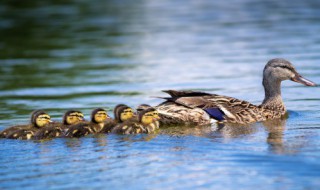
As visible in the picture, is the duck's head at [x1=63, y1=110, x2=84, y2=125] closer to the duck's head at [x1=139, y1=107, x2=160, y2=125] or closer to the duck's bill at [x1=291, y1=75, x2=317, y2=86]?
the duck's head at [x1=139, y1=107, x2=160, y2=125]

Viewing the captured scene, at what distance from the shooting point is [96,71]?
1723cm

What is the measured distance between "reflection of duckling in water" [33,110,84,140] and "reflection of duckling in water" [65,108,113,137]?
0.43 feet

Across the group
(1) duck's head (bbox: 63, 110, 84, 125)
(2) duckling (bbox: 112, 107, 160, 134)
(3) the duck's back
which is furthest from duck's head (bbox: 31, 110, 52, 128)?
(3) the duck's back

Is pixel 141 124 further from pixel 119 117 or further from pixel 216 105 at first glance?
pixel 216 105

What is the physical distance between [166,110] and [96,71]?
582 cm

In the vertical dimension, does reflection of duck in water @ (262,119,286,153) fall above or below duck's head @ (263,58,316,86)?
below

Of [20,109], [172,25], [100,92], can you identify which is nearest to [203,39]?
[172,25]

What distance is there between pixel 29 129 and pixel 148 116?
53.5 inches

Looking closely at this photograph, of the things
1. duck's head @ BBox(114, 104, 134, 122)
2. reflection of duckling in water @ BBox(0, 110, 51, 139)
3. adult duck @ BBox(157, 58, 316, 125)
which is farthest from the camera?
adult duck @ BBox(157, 58, 316, 125)

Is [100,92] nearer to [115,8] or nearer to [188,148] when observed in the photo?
[188,148]

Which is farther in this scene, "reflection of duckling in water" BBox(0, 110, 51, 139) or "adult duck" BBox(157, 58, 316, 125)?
"adult duck" BBox(157, 58, 316, 125)

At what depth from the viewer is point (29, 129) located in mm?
10711

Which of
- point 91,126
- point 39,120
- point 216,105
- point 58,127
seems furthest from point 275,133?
point 39,120

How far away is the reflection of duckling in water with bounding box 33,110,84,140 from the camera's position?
34.8 feet
